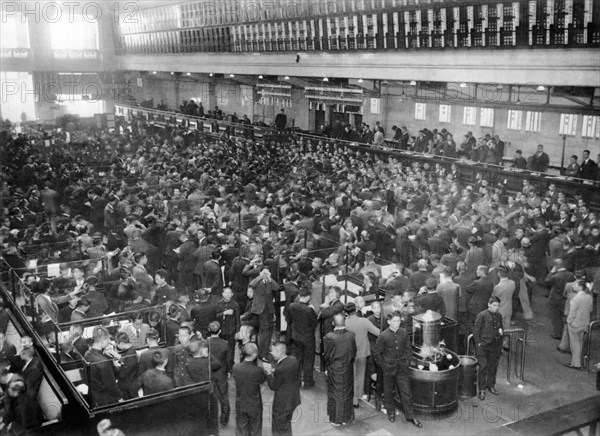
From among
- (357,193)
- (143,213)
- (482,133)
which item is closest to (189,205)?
(143,213)

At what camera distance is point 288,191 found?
1809 cm

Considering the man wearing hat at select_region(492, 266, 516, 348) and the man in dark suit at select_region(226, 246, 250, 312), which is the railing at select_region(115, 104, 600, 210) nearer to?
the man wearing hat at select_region(492, 266, 516, 348)

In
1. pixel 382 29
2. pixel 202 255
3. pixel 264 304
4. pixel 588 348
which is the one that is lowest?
pixel 588 348

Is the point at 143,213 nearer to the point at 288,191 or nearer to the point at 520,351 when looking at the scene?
the point at 288,191

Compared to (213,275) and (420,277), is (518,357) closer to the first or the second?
(420,277)

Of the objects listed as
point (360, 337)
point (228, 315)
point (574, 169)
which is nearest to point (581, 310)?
point (360, 337)

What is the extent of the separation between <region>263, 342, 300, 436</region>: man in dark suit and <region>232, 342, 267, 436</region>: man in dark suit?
168 millimetres

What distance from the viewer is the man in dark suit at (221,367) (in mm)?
8172

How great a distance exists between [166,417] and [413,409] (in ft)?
10.6

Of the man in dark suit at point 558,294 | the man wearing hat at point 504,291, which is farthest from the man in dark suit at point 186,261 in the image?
the man in dark suit at point 558,294

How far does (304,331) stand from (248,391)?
6.94 feet

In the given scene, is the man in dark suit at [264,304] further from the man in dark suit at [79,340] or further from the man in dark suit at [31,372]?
the man in dark suit at [31,372]

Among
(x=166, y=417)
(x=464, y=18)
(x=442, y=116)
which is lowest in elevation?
(x=166, y=417)

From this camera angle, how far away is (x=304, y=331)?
9.51 meters
